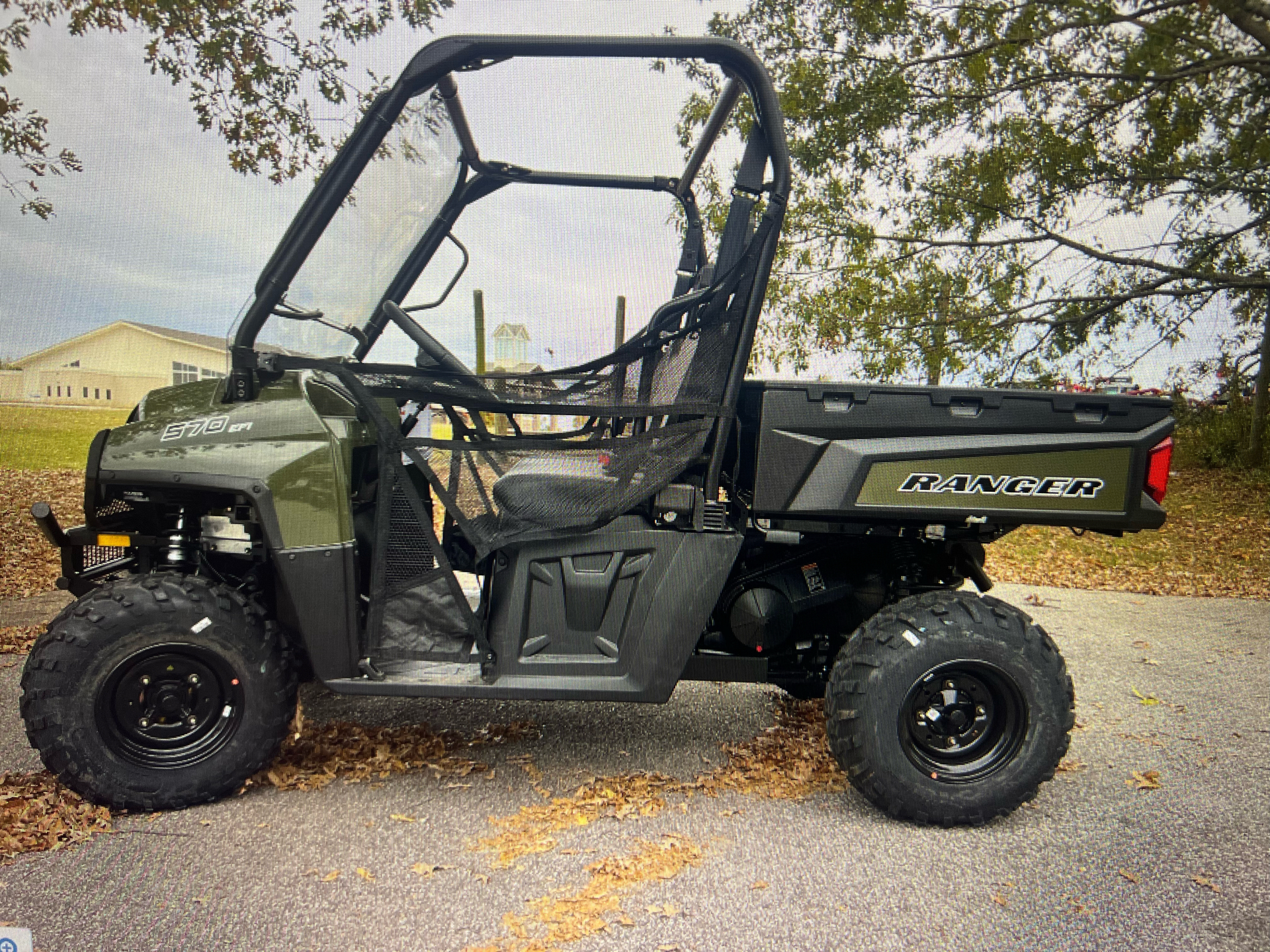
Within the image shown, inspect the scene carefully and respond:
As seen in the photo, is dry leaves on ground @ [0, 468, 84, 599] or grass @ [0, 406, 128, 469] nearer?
dry leaves on ground @ [0, 468, 84, 599]

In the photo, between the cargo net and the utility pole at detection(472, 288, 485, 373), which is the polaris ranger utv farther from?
the utility pole at detection(472, 288, 485, 373)

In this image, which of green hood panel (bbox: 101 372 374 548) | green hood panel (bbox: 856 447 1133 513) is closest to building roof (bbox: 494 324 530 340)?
green hood panel (bbox: 101 372 374 548)

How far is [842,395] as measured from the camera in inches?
103

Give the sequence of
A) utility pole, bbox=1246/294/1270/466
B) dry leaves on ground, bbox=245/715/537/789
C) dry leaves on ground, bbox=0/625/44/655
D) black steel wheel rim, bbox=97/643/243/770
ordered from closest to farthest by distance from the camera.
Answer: black steel wheel rim, bbox=97/643/243/770 → dry leaves on ground, bbox=245/715/537/789 → dry leaves on ground, bbox=0/625/44/655 → utility pole, bbox=1246/294/1270/466

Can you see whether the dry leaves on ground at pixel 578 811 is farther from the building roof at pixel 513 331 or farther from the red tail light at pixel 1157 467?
the red tail light at pixel 1157 467

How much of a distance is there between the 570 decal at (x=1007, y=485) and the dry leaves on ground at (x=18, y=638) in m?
3.88

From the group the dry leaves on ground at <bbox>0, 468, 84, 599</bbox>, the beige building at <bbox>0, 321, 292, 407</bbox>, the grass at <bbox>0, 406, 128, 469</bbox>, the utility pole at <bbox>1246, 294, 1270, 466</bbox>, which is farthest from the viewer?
the utility pole at <bbox>1246, 294, 1270, 466</bbox>

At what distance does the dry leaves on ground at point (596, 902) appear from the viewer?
205 centimetres

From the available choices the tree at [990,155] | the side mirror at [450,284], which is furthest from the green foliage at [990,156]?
the side mirror at [450,284]

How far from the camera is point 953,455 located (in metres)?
2.62

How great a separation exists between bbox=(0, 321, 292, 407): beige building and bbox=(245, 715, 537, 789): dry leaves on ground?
2.43 metres

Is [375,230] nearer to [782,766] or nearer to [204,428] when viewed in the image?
[204,428]

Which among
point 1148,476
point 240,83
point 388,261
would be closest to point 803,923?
point 1148,476

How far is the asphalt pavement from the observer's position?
2104 mm
